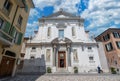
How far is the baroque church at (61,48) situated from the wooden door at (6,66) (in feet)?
26.5

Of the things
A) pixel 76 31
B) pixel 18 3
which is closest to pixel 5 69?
pixel 18 3

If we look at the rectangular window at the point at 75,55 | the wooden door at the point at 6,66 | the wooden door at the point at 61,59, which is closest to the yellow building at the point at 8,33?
the wooden door at the point at 6,66

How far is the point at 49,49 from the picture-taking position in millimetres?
20172

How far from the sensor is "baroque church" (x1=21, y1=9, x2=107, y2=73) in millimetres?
18891

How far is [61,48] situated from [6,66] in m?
12.4

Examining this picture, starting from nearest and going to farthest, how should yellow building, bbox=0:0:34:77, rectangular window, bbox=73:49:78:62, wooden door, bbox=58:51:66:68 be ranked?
yellow building, bbox=0:0:34:77, rectangular window, bbox=73:49:78:62, wooden door, bbox=58:51:66:68

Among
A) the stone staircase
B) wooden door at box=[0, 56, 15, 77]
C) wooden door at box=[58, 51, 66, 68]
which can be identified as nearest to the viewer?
wooden door at box=[0, 56, 15, 77]

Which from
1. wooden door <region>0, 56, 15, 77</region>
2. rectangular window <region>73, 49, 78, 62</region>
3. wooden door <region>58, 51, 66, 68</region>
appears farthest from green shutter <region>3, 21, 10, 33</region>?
rectangular window <region>73, 49, 78, 62</region>

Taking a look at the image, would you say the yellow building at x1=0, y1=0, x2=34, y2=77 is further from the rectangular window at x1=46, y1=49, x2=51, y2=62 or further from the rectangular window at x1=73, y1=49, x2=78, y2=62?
the rectangular window at x1=73, y1=49, x2=78, y2=62

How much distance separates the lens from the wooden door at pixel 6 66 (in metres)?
9.07

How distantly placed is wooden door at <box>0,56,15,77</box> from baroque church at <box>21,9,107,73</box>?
8084 millimetres

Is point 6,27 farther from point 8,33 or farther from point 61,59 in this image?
point 61,59

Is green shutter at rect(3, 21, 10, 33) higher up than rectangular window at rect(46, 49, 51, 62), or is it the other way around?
green shutter at rect(3, 21, 10, 33)

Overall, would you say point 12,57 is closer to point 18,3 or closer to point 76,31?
point 18,3
